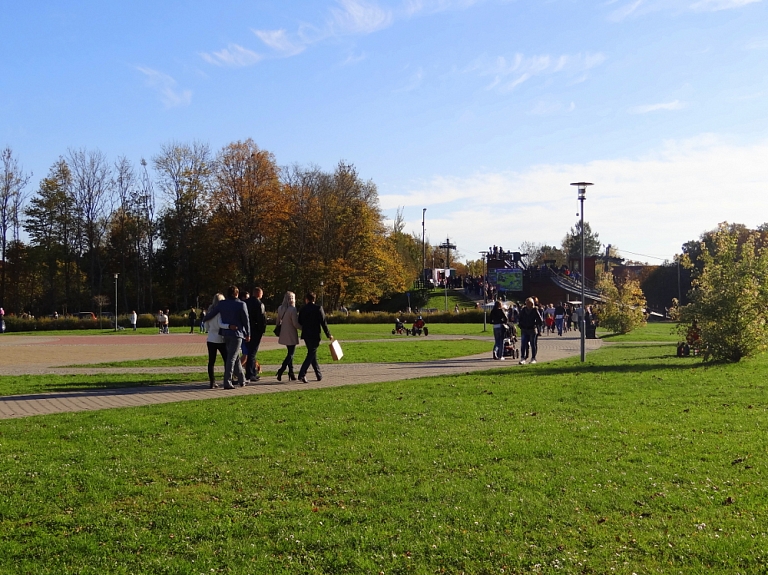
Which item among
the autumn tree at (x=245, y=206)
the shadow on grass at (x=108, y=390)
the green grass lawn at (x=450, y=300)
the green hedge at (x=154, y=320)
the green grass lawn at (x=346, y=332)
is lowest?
the green grass lawn at (x=346, y=332)

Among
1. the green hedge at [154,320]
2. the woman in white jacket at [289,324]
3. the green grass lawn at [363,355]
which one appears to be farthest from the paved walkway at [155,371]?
the green hedge at [154,320]

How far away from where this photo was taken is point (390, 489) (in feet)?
20.3

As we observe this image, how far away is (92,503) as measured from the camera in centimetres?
582

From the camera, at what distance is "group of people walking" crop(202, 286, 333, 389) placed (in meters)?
14.1

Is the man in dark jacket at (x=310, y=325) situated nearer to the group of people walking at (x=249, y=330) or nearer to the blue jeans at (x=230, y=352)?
the group of people walking at (x=249, y=330)

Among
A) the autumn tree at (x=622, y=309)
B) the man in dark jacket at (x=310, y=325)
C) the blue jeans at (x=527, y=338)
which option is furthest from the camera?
the autumn tree at (x=622, y=309)

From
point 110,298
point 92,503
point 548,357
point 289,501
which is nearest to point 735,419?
point 289,501

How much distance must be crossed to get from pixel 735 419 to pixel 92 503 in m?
7.36

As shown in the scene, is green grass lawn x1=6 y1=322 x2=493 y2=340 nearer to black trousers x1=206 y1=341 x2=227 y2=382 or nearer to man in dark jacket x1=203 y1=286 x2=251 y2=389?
black trousers x1=206 y1=341 x2=227 y2=382

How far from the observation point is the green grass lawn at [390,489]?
15.4ft

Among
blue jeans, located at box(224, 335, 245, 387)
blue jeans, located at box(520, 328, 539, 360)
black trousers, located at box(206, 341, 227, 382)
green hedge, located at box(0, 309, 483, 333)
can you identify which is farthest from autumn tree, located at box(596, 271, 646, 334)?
blue jeans, located at box(224, 335, 245, 387)

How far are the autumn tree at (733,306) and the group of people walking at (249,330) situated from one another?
9.85 metres

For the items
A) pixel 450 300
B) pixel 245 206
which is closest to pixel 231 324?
pixel 245 206

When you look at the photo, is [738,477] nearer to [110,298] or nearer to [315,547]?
[315,547]
